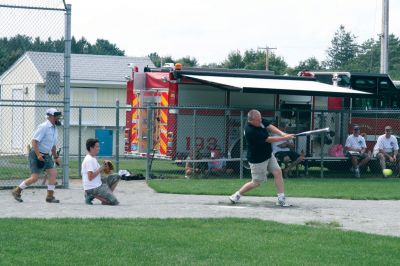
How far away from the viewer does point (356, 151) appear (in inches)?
968

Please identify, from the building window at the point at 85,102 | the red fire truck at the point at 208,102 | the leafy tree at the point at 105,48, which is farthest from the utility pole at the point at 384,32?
the leafy tree at the point at 105,48

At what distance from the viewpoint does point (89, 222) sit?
41.5ft

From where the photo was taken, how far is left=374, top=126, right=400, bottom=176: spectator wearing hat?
24.5 meters

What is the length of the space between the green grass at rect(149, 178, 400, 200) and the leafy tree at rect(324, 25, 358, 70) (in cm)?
6940

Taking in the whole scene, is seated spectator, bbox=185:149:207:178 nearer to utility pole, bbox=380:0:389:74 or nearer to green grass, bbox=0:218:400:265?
green grass, bbox=0:218:400:265

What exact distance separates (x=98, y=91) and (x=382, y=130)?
12.8m

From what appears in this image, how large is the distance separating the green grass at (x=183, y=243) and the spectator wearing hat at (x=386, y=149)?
12026 millimetres

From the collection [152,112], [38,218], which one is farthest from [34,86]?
[38,218]

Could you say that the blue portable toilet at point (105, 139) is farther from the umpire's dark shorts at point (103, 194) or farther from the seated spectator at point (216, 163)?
the umpire's dark shorts at point (103, 194)

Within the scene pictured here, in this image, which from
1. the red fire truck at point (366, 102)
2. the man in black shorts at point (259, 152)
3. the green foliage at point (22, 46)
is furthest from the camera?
the red fire truck at point (366, 102)

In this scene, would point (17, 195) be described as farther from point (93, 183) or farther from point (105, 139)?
point (105, 139)

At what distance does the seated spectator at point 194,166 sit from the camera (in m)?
22.9

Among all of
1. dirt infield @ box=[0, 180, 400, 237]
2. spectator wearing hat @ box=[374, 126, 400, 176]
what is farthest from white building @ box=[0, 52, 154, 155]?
dirt infield @ box=[0, 180, 400, 237]

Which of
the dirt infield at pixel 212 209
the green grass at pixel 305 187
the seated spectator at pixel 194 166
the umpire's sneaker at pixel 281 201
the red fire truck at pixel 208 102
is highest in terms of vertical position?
the red fire truck at pixel 208 102
